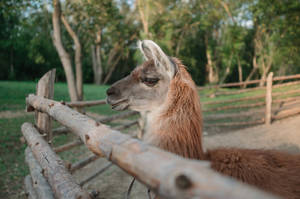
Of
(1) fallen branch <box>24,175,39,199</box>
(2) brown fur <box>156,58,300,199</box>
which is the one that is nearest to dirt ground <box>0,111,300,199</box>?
(1) fallen branch <box>24,175,39,199</box>

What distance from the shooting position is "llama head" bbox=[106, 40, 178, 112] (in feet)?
7.14

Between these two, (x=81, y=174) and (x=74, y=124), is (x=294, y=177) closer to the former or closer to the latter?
(x=74, y=124)

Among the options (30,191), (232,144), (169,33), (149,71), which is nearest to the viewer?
(149,71)

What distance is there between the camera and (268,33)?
22.1 m

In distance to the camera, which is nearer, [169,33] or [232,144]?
[232,144]

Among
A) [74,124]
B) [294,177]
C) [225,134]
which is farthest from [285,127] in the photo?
[74,124]

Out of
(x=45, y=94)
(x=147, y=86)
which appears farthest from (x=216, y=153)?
(x=45, y=94)

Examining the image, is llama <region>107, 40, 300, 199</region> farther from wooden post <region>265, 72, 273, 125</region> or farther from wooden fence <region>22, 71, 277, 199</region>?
wooden post <region>265, 72, 273, 125</region>

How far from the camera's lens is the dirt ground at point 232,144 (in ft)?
13.4

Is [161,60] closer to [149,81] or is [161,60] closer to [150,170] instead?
[149,81]

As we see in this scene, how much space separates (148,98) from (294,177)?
146 cm

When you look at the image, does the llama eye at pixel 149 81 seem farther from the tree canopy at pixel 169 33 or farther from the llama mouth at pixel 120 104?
the tree canopy at pixel 169 33

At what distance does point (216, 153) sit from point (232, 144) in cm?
481

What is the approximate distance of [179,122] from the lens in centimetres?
194
